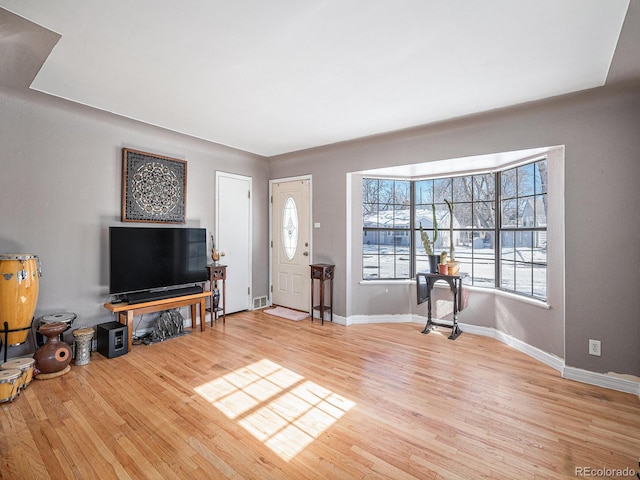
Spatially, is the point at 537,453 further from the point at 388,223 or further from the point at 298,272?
the point at 298,272

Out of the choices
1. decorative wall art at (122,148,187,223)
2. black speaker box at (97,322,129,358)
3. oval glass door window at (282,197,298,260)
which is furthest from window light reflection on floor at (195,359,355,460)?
oval glass door window at (282,197,298,260)

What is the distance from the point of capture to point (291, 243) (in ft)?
16.9

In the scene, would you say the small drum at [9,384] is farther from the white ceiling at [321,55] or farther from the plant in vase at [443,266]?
the plant in vase at [443,266]

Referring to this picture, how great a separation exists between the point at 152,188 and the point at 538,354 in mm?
4762

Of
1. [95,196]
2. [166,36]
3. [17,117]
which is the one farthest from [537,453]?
[17,117]

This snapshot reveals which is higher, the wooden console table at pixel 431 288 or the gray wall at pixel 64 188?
the gray wall at pixel 64 188

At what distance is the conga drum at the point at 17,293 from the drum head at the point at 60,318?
13 centimetres

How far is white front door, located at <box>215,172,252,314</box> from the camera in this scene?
4.72 metres

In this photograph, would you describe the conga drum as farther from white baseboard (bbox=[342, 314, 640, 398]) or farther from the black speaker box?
white baseboard (bbox=[342, 314, 640, 398])

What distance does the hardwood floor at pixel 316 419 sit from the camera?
5.73 feet

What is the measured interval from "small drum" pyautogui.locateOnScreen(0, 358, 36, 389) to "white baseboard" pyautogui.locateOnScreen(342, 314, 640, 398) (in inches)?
130

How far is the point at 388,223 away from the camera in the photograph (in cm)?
461

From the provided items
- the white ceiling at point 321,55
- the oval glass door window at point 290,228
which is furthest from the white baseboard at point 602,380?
the oval glass door window at point 290,228

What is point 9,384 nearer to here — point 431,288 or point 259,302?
point 259,302
